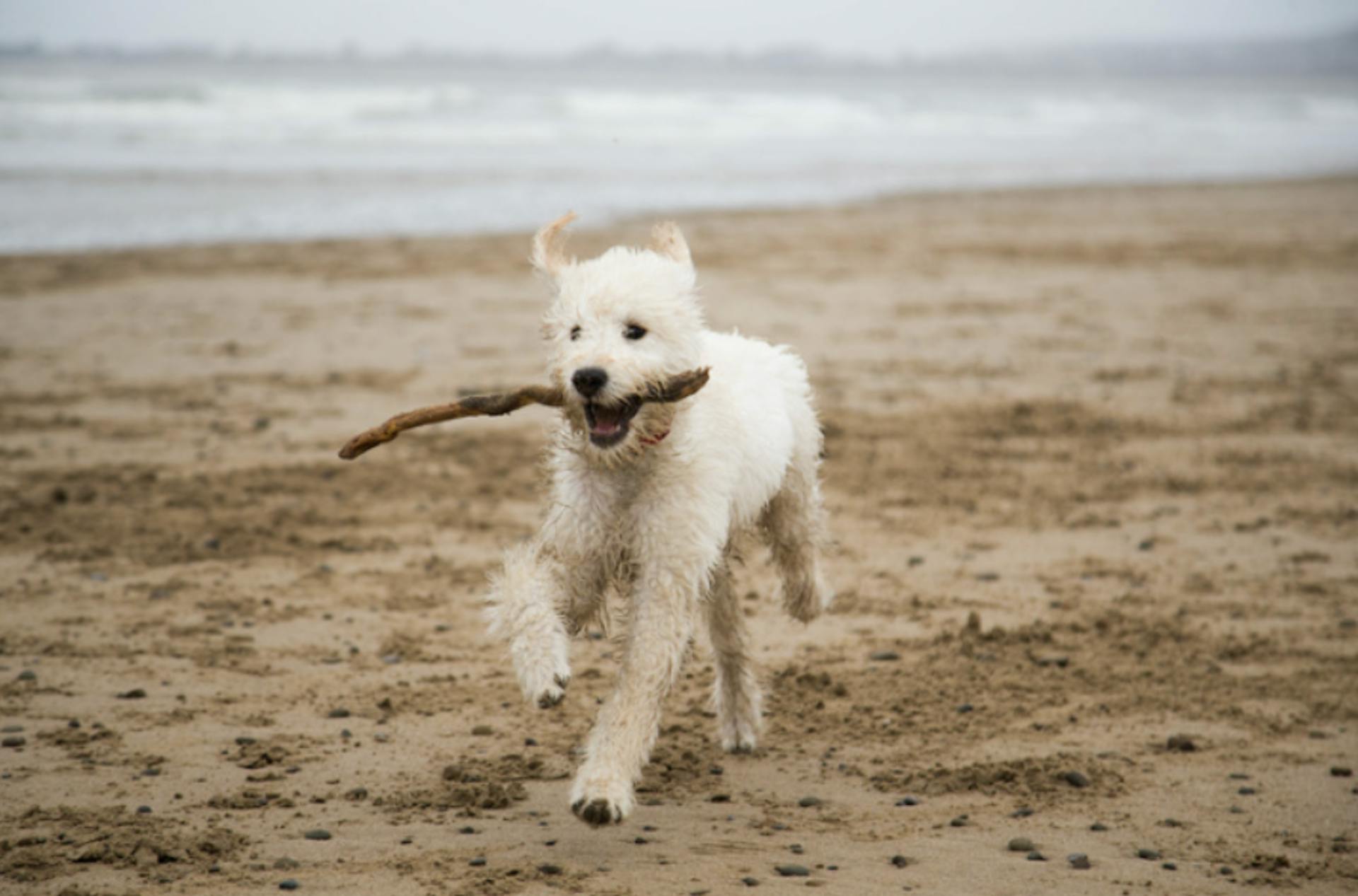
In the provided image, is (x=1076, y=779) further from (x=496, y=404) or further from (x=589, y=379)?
(x=496, y=404)

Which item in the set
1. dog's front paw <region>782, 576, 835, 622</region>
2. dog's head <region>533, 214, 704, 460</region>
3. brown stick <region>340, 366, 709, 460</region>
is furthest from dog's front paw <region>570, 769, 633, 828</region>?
dog's front paw <region>782, 576, 835, 622</region>

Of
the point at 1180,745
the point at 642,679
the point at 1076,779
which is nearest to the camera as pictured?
the point at 642,679

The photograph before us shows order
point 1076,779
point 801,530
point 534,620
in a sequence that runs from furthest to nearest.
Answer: point 801,530 → point 1076,779 → point 534,620

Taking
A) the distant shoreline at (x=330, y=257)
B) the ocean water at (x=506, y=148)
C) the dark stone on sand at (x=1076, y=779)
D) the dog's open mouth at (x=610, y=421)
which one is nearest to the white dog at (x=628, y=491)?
the dog's open mouth at (x=610, y=421)

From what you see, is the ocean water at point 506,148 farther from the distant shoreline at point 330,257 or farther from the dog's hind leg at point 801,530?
the dog's hind leg at point 801,530

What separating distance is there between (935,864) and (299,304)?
1114cm

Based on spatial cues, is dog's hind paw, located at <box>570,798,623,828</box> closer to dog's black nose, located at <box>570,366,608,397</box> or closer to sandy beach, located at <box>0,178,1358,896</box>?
sandy beach, located at <box>0,178,1358,896</box>

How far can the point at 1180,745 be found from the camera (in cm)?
521

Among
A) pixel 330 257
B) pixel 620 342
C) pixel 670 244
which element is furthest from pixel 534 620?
pixel 330 257

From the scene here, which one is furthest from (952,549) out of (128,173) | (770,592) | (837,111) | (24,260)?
(837,111)

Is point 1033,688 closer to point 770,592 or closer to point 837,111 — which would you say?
point 770,592

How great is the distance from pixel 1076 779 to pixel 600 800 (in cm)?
175

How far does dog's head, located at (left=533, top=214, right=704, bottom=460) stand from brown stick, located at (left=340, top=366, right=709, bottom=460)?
35 millimetres

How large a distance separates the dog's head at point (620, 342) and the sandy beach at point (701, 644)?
0.66 meters
